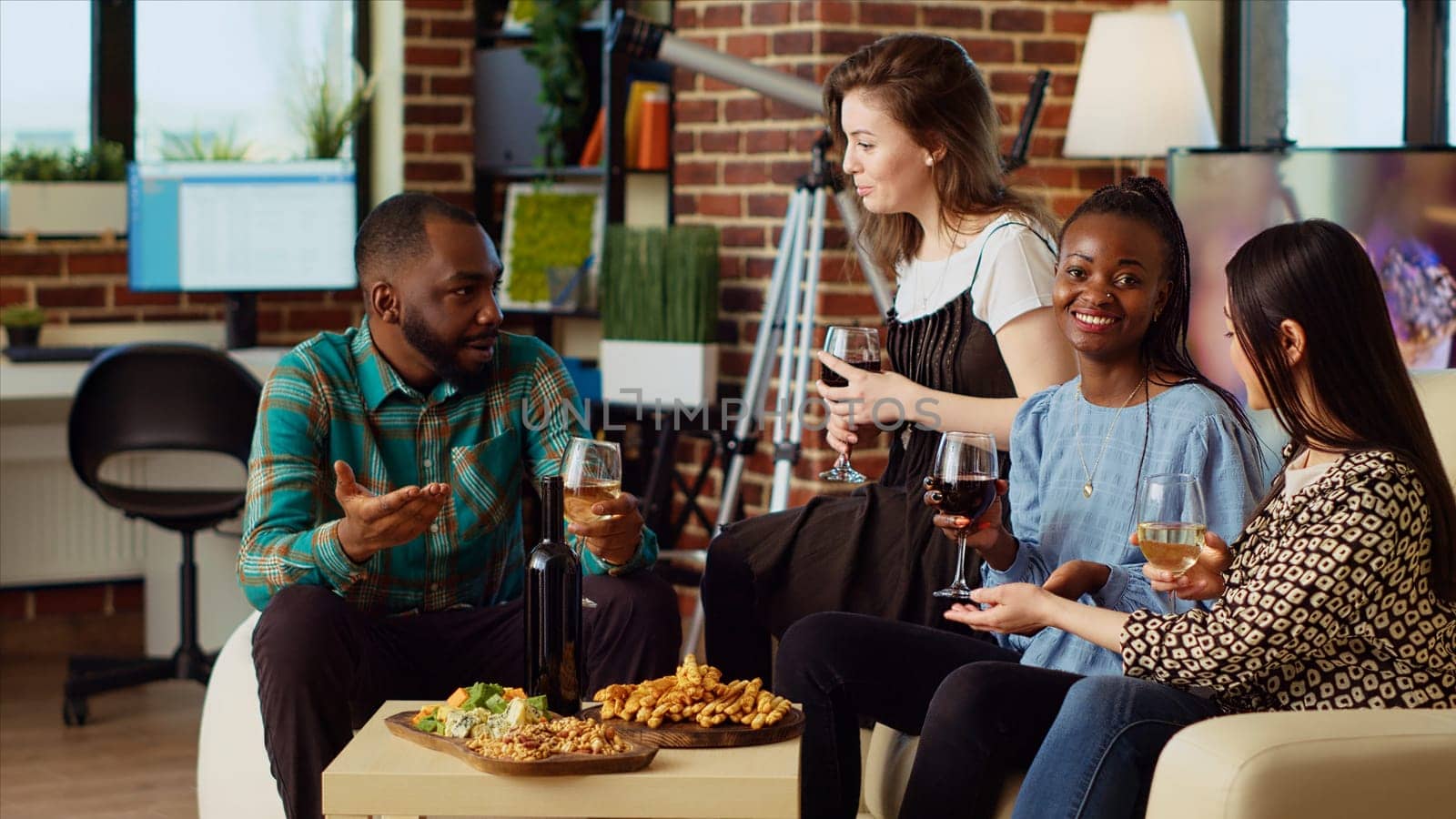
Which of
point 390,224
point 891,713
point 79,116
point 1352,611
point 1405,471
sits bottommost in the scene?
point 891,713

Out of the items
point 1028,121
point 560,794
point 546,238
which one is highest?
point 1028,121

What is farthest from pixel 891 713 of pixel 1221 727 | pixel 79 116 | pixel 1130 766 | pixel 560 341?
pixel 79 116

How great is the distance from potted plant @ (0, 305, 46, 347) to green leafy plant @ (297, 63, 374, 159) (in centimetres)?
91

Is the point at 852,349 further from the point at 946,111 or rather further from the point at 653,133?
the point at 653,133

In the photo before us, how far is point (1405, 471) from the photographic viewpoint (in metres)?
1.77

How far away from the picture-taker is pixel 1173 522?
71.4 inches

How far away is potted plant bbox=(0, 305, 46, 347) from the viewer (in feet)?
13.8

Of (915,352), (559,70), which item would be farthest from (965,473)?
(559,70)

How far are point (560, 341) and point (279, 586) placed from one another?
2688 mm

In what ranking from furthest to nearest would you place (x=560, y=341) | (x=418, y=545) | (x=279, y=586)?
1. (x=560, y=341)
2. (x=418, y=545)
3. (x=279, y=586)

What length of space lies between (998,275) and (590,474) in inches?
32.9

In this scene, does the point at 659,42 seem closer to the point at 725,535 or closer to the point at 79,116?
the point at 725,535

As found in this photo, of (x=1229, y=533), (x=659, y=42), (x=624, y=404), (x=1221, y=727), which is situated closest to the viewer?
(x=1221, y=727)

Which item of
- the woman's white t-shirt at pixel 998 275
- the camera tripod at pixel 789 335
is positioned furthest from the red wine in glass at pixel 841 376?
the camera tripod at pixel 789 335
